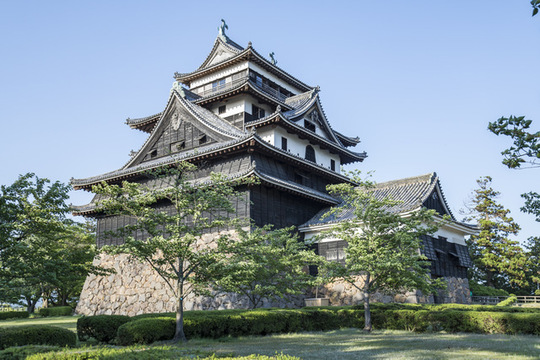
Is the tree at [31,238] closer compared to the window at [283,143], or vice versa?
the tree at [31,238]

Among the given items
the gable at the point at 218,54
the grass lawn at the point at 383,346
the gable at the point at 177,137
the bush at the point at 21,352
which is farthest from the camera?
the gable at the point at 218,54

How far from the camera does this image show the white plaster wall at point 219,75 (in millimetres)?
37156

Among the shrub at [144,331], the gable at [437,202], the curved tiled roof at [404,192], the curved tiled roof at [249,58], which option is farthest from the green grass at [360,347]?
the curved tiled roof at [249,58]

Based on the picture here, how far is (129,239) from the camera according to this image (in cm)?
1502

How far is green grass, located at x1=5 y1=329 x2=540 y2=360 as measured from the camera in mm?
10764

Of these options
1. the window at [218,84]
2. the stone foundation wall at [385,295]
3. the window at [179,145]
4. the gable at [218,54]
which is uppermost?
the gable at [218,54]

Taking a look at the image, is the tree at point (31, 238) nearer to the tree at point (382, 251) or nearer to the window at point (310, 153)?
the tree at point (382, 251)

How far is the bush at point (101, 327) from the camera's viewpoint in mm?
16078

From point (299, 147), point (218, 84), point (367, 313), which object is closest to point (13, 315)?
point (218, 84)

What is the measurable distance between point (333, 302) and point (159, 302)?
1012cm

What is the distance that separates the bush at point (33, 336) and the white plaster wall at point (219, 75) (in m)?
26.6

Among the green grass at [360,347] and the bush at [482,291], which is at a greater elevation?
the bush at [482,291]

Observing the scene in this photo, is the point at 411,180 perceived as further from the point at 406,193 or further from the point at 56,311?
the point at 56,311

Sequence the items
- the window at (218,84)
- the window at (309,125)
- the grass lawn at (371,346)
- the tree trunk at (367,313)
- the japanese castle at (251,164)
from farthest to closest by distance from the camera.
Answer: the window at (218,84), the window at (309,125), the japanese castle at (251,164), the tree trunk at (367,313), the grass lawn at (371,346)
